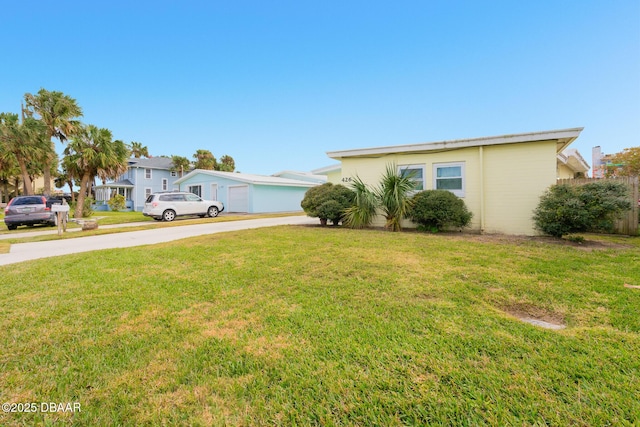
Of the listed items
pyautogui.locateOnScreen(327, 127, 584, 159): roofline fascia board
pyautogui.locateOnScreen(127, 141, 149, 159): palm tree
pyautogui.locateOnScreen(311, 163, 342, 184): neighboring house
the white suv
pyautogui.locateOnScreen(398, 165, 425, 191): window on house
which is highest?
pyautogui.locateOnScreen(127, 141, 149, 159): palm tree

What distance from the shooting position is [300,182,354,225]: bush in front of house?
33.3 feet

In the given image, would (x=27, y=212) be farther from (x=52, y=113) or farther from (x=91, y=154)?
(x=52, y=113)

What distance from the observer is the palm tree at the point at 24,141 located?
59.7 ft

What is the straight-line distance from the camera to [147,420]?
1.61 m

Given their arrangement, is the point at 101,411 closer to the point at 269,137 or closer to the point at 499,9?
the point at 499,9

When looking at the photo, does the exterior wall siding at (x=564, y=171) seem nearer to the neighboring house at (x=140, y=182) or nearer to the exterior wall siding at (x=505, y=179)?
the exterior wall siding at (x=505, y=179)

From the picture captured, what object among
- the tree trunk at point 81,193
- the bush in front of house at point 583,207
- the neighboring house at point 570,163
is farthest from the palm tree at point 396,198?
the tree trunk at point 81,193

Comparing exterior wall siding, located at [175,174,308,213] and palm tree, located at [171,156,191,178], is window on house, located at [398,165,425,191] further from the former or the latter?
palm tree, located at [171,156,191,178]

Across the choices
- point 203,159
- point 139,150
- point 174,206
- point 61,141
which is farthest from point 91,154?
point 139,150

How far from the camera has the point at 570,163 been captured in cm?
1349

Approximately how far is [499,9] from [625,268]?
11.1 meters

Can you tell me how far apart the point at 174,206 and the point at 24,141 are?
12.7 meters

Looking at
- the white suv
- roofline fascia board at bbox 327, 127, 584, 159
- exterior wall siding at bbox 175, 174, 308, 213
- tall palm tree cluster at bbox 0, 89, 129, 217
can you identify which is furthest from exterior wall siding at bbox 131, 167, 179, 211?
roofline fascia board at bbox 327, 127, 584, 159

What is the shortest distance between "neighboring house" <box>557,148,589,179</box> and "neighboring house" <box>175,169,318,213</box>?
18.5 meters
